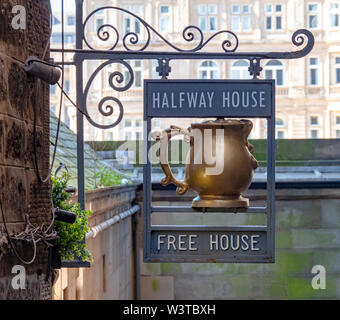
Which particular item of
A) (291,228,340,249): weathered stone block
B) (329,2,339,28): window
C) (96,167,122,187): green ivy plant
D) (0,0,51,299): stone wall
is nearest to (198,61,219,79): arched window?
(329,2,339,28): window

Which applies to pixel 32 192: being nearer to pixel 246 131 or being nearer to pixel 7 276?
pixel 7 276

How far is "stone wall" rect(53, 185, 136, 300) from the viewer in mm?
8883

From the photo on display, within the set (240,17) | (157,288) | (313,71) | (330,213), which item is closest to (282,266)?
(330,213)

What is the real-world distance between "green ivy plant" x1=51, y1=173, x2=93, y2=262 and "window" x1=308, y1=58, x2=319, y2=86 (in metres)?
39.5

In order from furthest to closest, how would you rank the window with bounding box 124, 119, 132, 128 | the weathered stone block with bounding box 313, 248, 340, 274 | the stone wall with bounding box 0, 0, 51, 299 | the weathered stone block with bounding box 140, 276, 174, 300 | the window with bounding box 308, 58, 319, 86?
the window with bounding box 308, 58, 319, 86
the window with bounding box 124, 119, 132, 128
the weathered stone block with bounding box 313, 248, 340, 274
the weathered stone block with bounding box 140, 276, 174, 300
the stone wall with bounding box 0, 0, 51, 299

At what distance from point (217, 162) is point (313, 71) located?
40418 millimetres

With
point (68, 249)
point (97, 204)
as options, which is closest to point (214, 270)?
point (97, 204)

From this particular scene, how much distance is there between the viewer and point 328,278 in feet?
55.1

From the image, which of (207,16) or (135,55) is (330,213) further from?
(207,16)

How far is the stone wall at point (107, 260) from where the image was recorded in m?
8.88

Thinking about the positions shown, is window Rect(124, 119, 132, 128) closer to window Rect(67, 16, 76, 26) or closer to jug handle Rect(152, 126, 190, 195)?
window Rect(67, 16, 76, 26)
